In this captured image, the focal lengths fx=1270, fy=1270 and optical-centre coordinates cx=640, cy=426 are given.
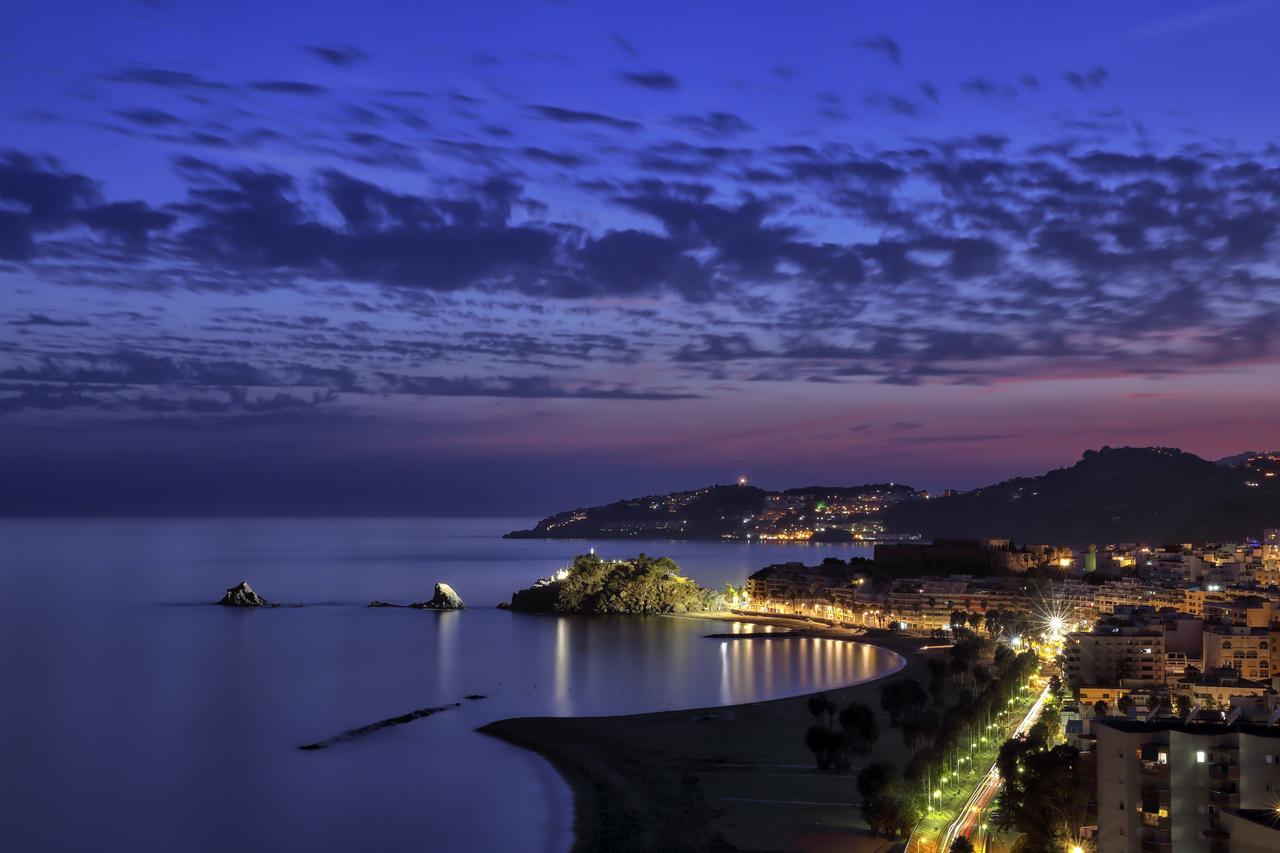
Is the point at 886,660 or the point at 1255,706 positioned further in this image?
the point at 886,660

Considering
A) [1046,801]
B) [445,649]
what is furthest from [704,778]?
[445,649]

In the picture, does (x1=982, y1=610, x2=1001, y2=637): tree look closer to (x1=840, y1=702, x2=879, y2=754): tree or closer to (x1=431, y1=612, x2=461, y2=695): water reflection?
(x1=431, y1=612, x2=461, y2=695): water reflection

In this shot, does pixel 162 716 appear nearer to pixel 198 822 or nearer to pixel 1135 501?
pixel 198 822

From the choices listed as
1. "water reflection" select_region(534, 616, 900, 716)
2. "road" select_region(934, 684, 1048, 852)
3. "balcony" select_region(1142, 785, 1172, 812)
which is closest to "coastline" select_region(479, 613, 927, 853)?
"road" select_region(934, 684, 1048, 852)

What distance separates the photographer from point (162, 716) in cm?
2706

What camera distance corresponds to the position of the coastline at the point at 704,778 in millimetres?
15867

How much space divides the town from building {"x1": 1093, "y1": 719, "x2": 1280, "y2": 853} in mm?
13

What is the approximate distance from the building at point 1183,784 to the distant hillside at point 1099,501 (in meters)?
96.4

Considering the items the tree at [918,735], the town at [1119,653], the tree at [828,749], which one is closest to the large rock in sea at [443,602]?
the town at [1119,653]

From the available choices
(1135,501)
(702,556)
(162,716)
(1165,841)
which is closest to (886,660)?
(162,716)

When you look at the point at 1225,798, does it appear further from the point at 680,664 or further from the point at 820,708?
the point at 680,664

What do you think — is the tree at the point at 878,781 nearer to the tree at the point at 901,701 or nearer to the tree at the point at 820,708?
the tree at the point at 820,708

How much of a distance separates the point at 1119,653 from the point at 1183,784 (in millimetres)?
18229

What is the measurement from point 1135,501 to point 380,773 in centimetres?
12364
